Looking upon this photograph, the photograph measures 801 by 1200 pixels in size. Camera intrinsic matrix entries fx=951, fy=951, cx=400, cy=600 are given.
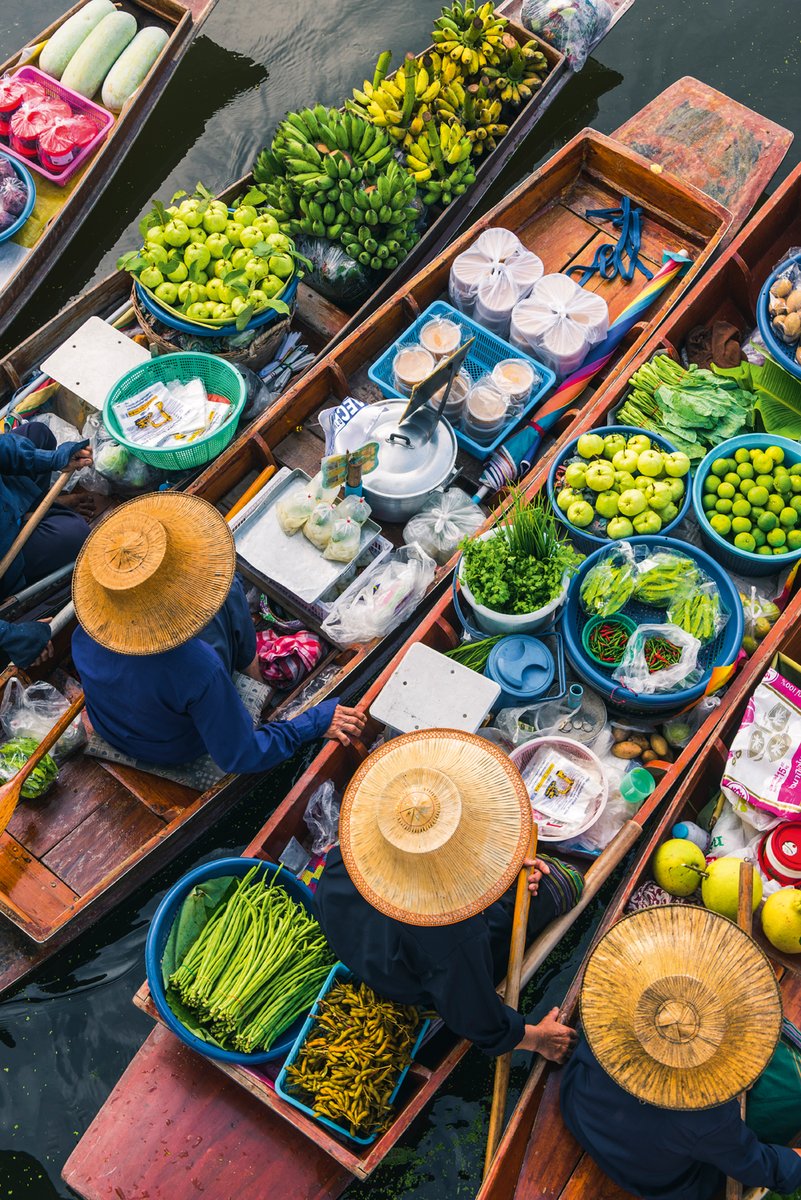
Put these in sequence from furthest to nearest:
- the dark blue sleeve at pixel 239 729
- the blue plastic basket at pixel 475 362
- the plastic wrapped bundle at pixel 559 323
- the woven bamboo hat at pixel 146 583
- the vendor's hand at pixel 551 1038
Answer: the plastic wrapped bundle at pixel 559 323 → the blue plastic basket at pixel 475 362 → the dark blue sleeve at pixel 239 729 → the vendor's hand at pixel 551 1038 → the woven bamboo hat at pixel 146 583

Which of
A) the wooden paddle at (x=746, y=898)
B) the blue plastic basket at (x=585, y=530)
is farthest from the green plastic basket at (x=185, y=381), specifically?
the wooden paddle at (x=746, y=898)

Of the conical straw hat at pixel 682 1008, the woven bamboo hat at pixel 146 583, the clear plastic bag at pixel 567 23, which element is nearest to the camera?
the conical straw hat at pixel 682 1008

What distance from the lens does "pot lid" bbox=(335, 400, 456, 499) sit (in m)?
4.63

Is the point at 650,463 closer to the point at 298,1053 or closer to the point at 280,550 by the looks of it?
the point at 280,550

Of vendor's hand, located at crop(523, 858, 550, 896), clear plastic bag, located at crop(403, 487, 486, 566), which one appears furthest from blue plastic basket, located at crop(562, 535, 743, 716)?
vendor's hand, located at crop(523, 858, 550, 896)

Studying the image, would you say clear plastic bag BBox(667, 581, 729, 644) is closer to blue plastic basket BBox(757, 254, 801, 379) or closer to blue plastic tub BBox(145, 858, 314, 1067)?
blue plastic basket BBox(757, 254, 801, 379)

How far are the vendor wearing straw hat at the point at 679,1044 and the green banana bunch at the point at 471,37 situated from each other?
5.20 meters

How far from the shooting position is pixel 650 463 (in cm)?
445

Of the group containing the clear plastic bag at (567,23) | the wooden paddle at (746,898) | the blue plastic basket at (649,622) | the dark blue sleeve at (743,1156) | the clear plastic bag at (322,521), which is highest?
the clear plastic bag at (567,23)

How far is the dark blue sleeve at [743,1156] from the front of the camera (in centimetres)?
303

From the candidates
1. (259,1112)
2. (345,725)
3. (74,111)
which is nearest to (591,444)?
(345,725)

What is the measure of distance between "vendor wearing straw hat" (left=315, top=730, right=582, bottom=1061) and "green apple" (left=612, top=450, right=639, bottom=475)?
1801 millimetres

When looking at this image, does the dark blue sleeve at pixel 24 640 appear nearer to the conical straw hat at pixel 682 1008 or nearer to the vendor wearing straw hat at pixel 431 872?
the vendor wearing straw hat at pixel 431 872

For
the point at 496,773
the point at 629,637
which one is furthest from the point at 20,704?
the point at 629,637
